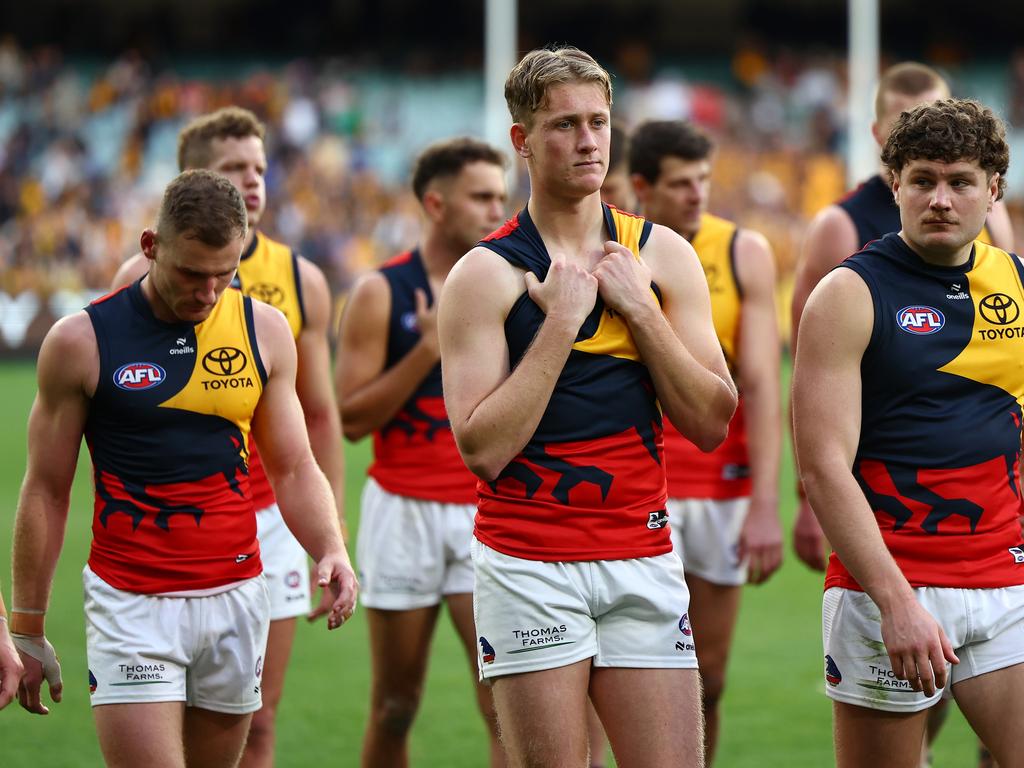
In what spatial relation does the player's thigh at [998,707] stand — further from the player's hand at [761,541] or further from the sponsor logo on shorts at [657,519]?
the player's hand at [761,541]

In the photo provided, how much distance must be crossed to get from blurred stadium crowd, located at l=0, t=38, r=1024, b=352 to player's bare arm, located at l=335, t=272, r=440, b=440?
1874 centimetres

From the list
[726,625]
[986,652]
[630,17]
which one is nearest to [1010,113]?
[630,17]

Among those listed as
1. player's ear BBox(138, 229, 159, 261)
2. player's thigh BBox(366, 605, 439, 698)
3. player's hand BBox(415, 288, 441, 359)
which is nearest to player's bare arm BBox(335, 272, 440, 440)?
player's hand BBox(415, 288, 441, 359)

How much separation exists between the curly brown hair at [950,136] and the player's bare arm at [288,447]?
195 cm

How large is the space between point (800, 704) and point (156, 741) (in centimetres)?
443

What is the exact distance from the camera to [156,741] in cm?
423

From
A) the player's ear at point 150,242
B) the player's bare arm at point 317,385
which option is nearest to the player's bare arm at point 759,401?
the player's bare arm at point 317,385

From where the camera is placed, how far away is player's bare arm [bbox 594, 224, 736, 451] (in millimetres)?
3842

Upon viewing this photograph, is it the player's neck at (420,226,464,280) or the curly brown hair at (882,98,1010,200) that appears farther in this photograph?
the player's neck at (420,226,464,280)

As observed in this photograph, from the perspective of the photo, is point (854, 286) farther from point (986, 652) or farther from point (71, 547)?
point (71, 547)

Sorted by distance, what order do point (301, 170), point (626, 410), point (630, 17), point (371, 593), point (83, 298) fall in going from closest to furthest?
point (626, 410) → point (371, 593) → point (83, 298) → point (301, 170) → point (630, 17)

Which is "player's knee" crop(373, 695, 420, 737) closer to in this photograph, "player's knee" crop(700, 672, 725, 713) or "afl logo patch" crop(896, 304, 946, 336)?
"player's knee" crop(700, 672, 725, 713)

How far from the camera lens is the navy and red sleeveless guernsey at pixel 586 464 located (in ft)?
12.7

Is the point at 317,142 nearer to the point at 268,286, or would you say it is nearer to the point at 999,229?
the point at 268,286
